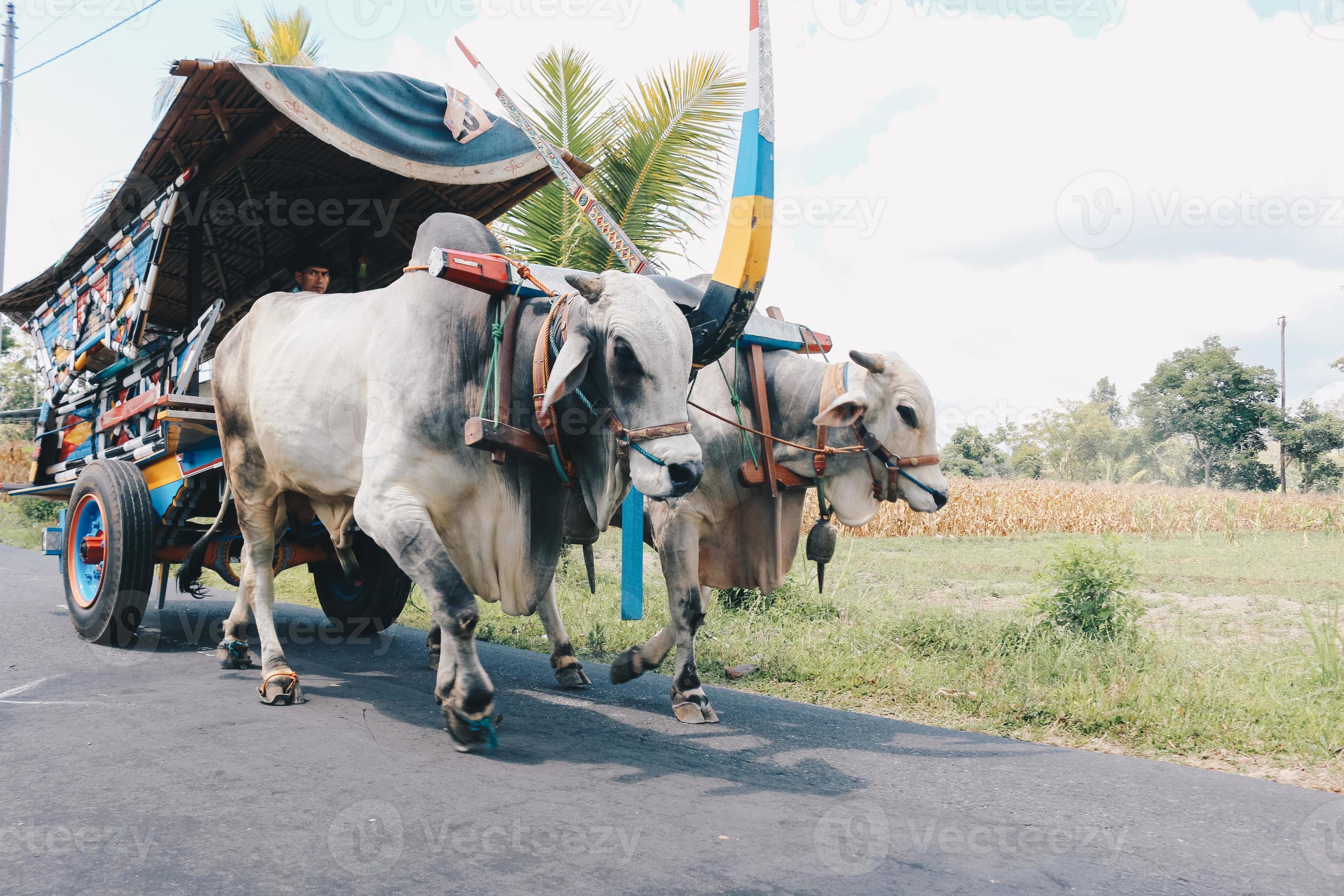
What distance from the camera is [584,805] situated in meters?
3.23

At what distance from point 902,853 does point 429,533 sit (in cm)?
207

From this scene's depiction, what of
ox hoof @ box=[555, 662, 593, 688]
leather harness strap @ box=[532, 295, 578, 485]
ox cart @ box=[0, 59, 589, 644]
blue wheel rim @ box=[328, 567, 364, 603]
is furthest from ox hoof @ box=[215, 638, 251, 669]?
→ leather harness strap @ box=[532, 295, 578, 485]

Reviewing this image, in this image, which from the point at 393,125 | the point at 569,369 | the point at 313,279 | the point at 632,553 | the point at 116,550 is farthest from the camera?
the point at 313,279

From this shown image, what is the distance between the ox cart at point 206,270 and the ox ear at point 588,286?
60.4 inches

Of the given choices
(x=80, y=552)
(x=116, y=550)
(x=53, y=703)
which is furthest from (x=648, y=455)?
(x=80, y=552)

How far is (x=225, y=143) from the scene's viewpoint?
5.37 meters

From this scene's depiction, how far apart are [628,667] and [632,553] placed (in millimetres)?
643

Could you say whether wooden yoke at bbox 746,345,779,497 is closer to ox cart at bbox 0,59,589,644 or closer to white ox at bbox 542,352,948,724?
white ox at bbox 542,352,948,724

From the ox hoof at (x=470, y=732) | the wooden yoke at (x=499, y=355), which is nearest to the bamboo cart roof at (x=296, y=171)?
the wooden yoke at (x=499, y=355)

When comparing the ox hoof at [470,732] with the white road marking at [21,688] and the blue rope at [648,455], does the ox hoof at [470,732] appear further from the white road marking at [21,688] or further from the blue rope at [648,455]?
the white road marking at [21,688]

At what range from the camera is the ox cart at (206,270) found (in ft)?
16.7

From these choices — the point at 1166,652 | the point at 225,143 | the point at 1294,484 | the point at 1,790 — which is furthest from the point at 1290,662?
the point at 1294,484

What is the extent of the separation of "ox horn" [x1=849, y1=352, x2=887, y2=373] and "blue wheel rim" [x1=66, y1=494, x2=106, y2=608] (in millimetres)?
4620

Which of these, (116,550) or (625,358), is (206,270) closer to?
(116,550)
